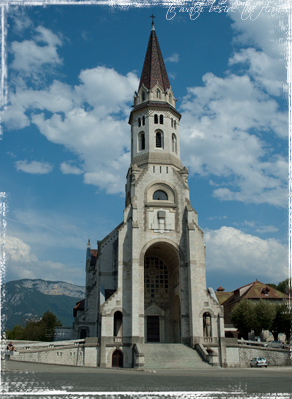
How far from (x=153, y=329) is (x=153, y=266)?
7642mm

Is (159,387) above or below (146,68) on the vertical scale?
below

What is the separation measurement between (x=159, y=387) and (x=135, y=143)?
139 ft

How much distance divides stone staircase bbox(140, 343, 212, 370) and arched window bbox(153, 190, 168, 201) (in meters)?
16.8

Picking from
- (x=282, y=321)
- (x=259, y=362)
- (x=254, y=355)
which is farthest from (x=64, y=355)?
(x=282, y=321)

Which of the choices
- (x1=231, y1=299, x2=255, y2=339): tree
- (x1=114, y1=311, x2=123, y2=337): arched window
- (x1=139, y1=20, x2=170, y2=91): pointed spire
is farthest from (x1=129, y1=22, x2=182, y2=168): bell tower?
(x1=231, y1=299, x2=255, y2=339): tree

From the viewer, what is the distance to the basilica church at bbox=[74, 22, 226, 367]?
43.1 m

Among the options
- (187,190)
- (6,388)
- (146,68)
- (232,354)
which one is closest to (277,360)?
(232,354)

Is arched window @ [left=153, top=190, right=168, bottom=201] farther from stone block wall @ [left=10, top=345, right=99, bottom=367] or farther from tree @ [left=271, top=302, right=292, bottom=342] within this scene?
tree @ [left=271, top=302, right=292, bottom=342]

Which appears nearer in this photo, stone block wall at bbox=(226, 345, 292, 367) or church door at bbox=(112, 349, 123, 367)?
stone block wall at bbox=(226, 345, 292, 367)

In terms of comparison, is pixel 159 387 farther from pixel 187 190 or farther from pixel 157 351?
pixel 187 190

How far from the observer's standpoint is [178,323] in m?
49.1

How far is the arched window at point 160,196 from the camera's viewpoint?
49.9 metres

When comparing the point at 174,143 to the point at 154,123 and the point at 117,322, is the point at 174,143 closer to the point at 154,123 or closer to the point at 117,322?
the point at 154,123

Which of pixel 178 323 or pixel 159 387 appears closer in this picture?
pixel 159 387
